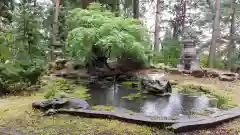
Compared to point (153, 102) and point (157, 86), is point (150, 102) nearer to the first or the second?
point (153, 102)

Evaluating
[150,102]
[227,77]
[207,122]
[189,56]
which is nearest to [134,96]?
[150,102]

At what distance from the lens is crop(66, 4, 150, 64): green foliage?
8.20 metres

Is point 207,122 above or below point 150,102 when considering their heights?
above

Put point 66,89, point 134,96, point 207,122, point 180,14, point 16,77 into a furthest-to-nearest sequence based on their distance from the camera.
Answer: point 180,14
point 66,89
point 134,96
point 16,77
point 207,122

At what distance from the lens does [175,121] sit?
13.3 feet

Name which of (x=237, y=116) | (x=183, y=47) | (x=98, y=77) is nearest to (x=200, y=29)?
(x=183, y=47)

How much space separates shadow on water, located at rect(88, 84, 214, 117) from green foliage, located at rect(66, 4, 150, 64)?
1773 mm

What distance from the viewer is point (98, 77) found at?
8961 millimetres

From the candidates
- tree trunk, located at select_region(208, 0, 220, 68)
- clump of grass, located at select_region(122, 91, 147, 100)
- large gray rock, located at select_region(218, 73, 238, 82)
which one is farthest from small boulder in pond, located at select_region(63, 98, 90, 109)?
tree trunk, located at select_region(208, 0, 220, 68)

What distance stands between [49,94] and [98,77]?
3.46m

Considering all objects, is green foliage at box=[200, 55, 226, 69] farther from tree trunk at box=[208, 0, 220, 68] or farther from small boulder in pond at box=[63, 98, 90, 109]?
small boulder in pond at box=[63, 98, 90, 109]

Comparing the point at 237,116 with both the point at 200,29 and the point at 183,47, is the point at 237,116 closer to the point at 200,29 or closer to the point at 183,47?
the point at 183,47

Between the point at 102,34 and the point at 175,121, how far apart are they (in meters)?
4.90

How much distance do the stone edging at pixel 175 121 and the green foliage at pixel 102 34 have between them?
375 cm
